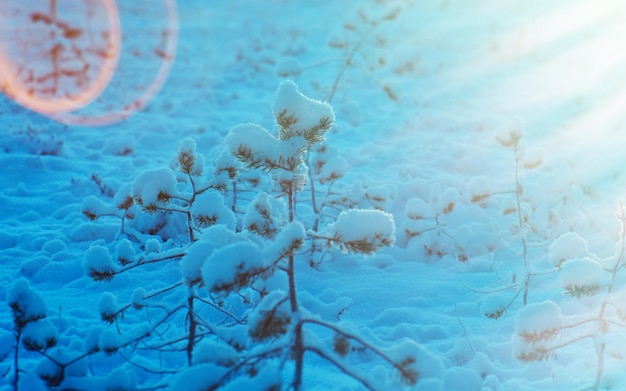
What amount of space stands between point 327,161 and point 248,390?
2937mm

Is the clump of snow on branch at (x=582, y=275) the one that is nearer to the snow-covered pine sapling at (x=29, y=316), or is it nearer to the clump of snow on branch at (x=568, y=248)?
Result: the clump of snow on branch at (x=568, y=248)

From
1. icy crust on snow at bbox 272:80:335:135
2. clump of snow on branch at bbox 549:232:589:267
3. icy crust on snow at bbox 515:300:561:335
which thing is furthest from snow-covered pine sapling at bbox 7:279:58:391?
clump of snow on branch at bbox 549:232:589:267

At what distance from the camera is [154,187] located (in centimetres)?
250

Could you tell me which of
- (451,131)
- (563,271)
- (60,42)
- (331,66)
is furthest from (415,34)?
(563,271)

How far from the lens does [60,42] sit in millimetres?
11008

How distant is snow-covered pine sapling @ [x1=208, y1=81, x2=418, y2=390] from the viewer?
5.64 feet

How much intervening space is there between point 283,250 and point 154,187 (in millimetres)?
1008

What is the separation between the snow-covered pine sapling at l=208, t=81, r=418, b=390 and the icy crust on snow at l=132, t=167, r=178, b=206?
63 centimetres

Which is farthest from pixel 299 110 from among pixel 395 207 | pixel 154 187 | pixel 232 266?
pixel 395 207

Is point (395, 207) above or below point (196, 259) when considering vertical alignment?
below

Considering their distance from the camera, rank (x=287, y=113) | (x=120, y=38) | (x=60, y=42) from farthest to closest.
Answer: (x=120, y=38) → (x=60, y=42) → (x=287, y=113)

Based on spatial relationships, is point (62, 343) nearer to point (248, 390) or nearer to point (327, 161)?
point (248, 390)

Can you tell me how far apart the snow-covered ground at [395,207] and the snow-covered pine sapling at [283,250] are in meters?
0.03

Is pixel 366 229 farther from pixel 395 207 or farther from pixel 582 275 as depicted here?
pixel 395 207
